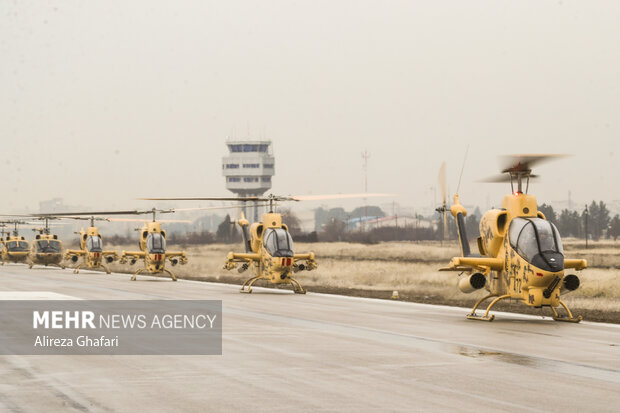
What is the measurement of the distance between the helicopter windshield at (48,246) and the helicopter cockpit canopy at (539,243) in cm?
5038

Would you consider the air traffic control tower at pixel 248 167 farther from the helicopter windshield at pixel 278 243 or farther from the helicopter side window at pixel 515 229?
the helicopter side window at pixel 515 229

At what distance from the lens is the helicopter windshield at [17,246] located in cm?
7500

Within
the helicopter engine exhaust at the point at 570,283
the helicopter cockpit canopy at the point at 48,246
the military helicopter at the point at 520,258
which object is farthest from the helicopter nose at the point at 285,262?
the helicopter cockpit canopy at the point at 48,246

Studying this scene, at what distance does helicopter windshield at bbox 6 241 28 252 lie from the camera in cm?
7500

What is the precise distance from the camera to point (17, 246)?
7538cm

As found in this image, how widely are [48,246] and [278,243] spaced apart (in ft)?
122

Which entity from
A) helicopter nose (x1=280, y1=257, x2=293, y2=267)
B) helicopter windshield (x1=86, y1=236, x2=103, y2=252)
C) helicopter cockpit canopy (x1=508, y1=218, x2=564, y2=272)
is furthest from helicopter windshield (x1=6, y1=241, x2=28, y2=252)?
helicopter cockpit canopy (x1=508, y1=218, x2=564, y2=272)

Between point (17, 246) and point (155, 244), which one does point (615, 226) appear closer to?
point (17, 246)

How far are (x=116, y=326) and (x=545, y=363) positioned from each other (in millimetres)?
10178

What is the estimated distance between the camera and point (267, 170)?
605 feet

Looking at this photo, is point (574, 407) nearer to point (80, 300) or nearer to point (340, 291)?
point (80, 300)

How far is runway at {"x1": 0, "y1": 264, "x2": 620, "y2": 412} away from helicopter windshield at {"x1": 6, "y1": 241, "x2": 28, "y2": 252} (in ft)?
197

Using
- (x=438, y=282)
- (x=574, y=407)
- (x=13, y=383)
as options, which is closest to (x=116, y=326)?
(x=13, y=383)

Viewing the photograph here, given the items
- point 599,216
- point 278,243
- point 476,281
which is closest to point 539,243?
point 476,281
